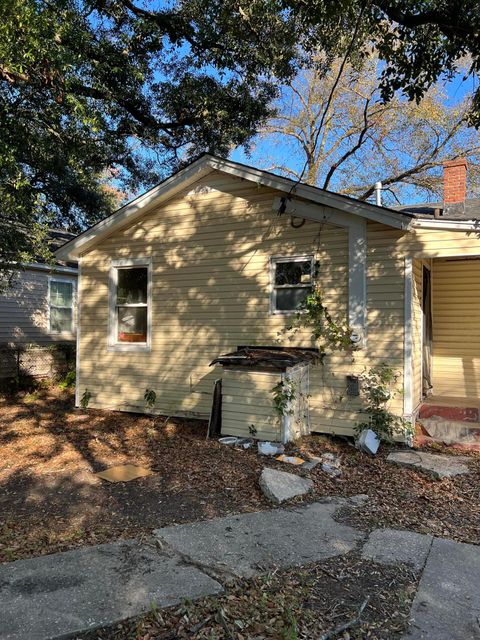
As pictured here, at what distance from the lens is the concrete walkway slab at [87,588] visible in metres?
2.60

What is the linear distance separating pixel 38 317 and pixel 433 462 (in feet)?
38.9

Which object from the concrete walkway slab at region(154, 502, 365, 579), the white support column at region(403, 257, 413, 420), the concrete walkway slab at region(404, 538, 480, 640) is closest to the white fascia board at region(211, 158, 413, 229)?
the white support column at region(403, 257, 413, 420)

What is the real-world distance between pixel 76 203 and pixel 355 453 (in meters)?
10.5

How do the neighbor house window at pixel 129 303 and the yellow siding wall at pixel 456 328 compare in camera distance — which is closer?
the yellow siding wall at pixel 456 328

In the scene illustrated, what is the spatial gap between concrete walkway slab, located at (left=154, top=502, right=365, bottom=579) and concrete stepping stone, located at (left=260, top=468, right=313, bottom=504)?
24cm

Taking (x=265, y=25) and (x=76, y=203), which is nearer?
(x=265, y=25)

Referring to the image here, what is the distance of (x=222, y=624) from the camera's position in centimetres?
262

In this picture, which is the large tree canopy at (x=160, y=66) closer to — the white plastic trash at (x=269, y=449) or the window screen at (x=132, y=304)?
the window screen at (x=132, y=304)

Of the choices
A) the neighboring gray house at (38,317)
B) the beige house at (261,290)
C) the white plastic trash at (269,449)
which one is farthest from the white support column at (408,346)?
the neighboring gray house at (38,317)

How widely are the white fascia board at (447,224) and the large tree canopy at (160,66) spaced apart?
1.32m

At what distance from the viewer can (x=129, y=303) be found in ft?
30.7

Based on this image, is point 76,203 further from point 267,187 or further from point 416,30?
point 416,30

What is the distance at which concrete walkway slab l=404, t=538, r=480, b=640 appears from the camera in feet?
8.54

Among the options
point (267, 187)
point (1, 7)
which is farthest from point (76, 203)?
Result: point (1, 7)
